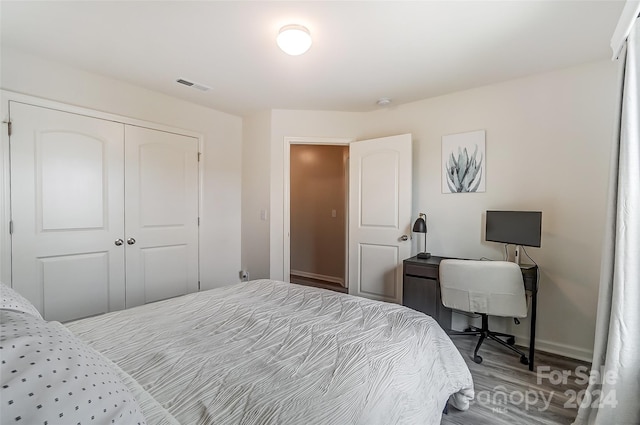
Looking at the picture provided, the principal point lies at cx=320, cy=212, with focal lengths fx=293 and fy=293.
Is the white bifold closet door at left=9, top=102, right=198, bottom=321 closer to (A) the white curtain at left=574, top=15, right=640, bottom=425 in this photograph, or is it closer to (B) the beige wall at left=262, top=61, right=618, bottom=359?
Result: (B) the beige wall at left=262, top=61, right=618, bottom=359

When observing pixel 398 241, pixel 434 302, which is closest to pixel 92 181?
pixel 398 241

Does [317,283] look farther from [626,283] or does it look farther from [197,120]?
[626,283]

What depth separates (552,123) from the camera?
253 cm

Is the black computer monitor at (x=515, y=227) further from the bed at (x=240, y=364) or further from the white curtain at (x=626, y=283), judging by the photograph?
the bed at (x=240, y=364)

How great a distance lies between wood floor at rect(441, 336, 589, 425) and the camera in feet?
5.63

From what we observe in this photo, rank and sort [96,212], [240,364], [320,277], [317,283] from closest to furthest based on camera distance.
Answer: [240,364], [96,212], [317,283], [320,277]

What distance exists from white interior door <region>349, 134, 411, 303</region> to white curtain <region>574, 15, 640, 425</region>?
1774 mm

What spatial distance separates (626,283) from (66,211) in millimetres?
3777

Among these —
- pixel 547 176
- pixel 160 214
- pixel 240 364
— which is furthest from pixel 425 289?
pixel 160 214

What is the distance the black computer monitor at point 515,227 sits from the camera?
2.36 metres

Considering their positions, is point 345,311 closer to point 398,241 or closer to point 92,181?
point 398,241

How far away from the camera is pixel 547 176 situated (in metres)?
2.55

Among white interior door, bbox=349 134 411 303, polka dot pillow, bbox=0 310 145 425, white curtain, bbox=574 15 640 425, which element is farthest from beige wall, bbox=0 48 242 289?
white curtain, bbox=574 15 640 425

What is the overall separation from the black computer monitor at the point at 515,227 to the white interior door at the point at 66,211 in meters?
3.45
